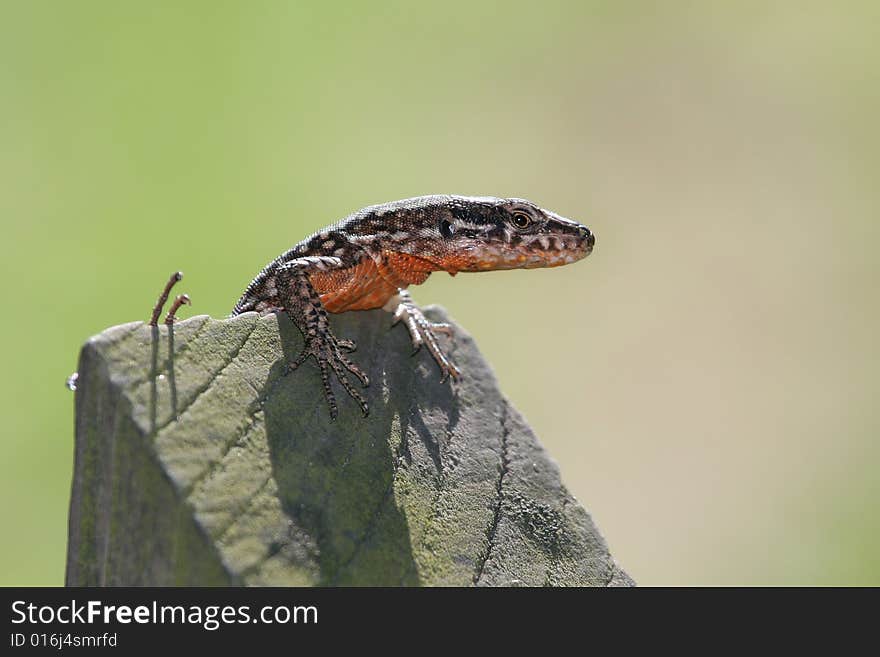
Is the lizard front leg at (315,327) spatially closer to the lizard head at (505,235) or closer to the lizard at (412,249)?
the lizard at (412,249)

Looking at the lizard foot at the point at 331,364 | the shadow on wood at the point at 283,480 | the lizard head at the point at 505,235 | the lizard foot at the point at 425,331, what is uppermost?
the lizard head at the point at 505,235

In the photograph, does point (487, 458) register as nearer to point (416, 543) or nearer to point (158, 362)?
point (416, 543)

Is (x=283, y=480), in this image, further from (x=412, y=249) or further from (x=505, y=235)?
(x=505, y=235)

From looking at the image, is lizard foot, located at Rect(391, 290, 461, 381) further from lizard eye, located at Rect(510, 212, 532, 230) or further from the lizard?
lizard eye, located at Rect(510, 212, 532, 230)

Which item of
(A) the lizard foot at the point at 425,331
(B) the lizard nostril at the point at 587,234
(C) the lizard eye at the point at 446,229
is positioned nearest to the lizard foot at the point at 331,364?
(A) the lizard foot at the point at 425,331

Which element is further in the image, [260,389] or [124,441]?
[260,389]

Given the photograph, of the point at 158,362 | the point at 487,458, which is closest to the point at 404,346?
the point at 487,458
